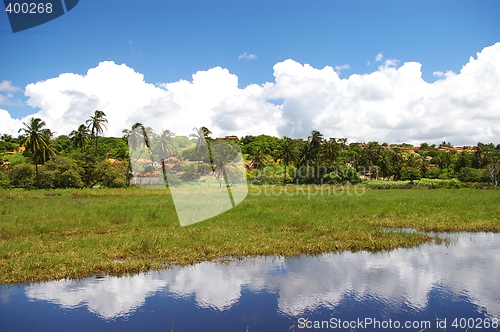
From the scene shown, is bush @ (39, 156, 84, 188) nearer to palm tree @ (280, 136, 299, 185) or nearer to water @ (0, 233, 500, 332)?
palm tree @ (280, 136, 299, 185)

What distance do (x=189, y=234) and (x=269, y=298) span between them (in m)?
6.45

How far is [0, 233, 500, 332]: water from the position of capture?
725cm

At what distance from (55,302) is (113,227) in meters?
8.34

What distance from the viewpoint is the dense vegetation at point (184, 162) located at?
47.5m

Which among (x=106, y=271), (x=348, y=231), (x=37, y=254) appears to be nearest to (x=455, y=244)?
(x=348, y=231)

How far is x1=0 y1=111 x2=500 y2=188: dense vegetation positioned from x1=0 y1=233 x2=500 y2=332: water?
14.0 meters

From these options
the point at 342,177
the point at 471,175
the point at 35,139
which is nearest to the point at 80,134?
the point at 35,139

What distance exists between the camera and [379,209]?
2202 centimetres

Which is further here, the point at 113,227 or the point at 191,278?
the point at 113,227

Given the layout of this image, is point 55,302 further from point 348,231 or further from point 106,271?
point 348,231

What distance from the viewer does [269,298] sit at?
8.59 m

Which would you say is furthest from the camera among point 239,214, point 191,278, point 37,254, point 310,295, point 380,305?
point 239,214

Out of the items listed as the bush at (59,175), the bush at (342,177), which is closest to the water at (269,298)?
the bush at (59,175)

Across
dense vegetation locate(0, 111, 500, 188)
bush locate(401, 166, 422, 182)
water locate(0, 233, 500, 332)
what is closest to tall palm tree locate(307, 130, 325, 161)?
dense vegetation locate(0, 111, 500, 188)
